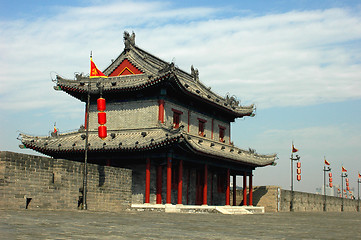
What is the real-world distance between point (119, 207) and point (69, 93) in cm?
1309

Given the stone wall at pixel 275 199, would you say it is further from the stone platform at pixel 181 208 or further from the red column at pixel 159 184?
the red column at pixel 159 184

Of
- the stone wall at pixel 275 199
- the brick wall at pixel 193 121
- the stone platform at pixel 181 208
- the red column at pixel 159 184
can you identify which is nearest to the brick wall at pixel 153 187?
the red column at pixel 159 184

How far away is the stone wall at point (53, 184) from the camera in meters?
20.0

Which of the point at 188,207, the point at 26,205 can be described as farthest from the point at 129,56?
the point at 26,205

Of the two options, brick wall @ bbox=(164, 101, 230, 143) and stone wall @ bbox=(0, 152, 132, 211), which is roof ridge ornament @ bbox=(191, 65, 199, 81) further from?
stone wall @ bbox=(0, 152, 132, 211)

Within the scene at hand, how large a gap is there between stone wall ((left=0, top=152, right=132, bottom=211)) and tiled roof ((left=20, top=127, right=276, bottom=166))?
11.7 ft

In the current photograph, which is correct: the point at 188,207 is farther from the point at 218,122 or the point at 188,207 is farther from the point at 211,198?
the point at 218,122

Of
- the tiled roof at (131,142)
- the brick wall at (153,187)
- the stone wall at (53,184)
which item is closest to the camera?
the stone wall at (53,184)

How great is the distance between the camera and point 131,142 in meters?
31.1

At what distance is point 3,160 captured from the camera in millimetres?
19875

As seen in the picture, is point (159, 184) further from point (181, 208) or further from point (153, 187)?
point (181, 208)

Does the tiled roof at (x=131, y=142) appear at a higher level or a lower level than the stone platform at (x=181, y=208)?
higher

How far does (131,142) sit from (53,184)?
9.54 meters

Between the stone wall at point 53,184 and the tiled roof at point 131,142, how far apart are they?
356cm
